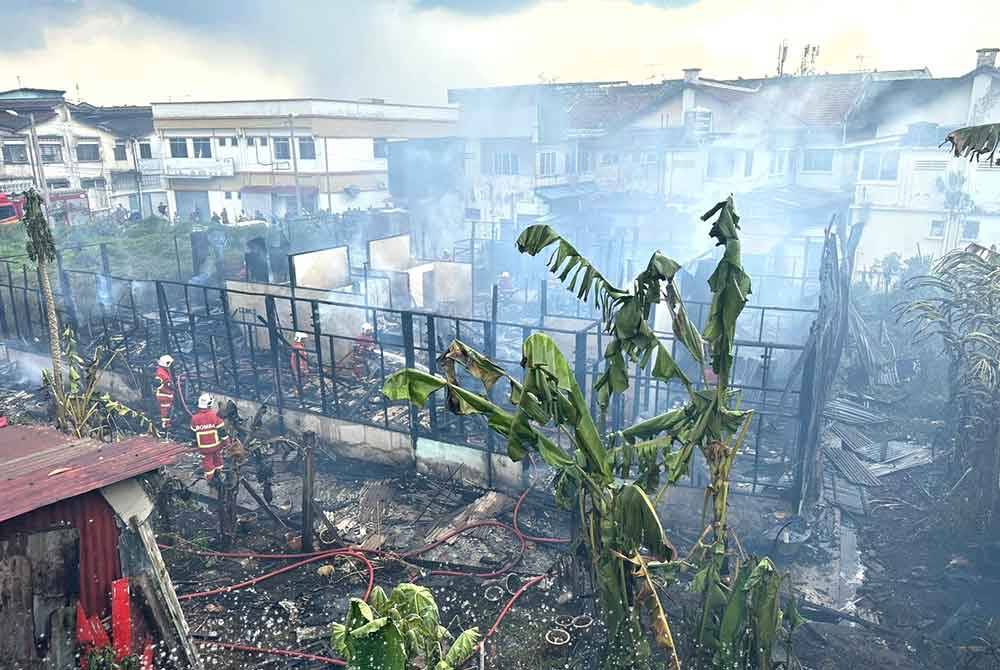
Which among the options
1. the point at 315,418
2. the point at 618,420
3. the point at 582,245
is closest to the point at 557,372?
the point at 618,420

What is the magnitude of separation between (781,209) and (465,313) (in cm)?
1486

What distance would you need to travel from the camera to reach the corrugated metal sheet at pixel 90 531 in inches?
237

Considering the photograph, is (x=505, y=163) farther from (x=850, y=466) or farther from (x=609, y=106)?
(x=850, y=466)

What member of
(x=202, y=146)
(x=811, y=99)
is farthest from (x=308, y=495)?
(x=202, y=146)

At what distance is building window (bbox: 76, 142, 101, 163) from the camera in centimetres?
4084

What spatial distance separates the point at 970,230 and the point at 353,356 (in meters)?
25.5

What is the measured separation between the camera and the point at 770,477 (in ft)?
37.4

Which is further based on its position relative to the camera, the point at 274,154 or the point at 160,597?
the point at 274,154

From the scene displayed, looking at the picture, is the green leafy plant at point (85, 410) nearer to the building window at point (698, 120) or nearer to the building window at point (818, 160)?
the building window at point (698, 120)

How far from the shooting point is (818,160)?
30.9m

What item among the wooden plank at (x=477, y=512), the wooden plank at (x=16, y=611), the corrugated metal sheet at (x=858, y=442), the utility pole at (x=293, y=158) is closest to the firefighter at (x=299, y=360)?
the wooden plank at (x=477, y=512)

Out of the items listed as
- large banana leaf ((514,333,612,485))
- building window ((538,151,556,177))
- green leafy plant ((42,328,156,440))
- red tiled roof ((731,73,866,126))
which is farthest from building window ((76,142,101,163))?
large banana leaf ((514,333,612,485))

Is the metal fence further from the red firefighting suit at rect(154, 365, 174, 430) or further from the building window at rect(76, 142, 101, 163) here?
the building window at rect(76, 142, 101, 163)

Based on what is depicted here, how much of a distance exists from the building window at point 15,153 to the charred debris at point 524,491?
24083mm
